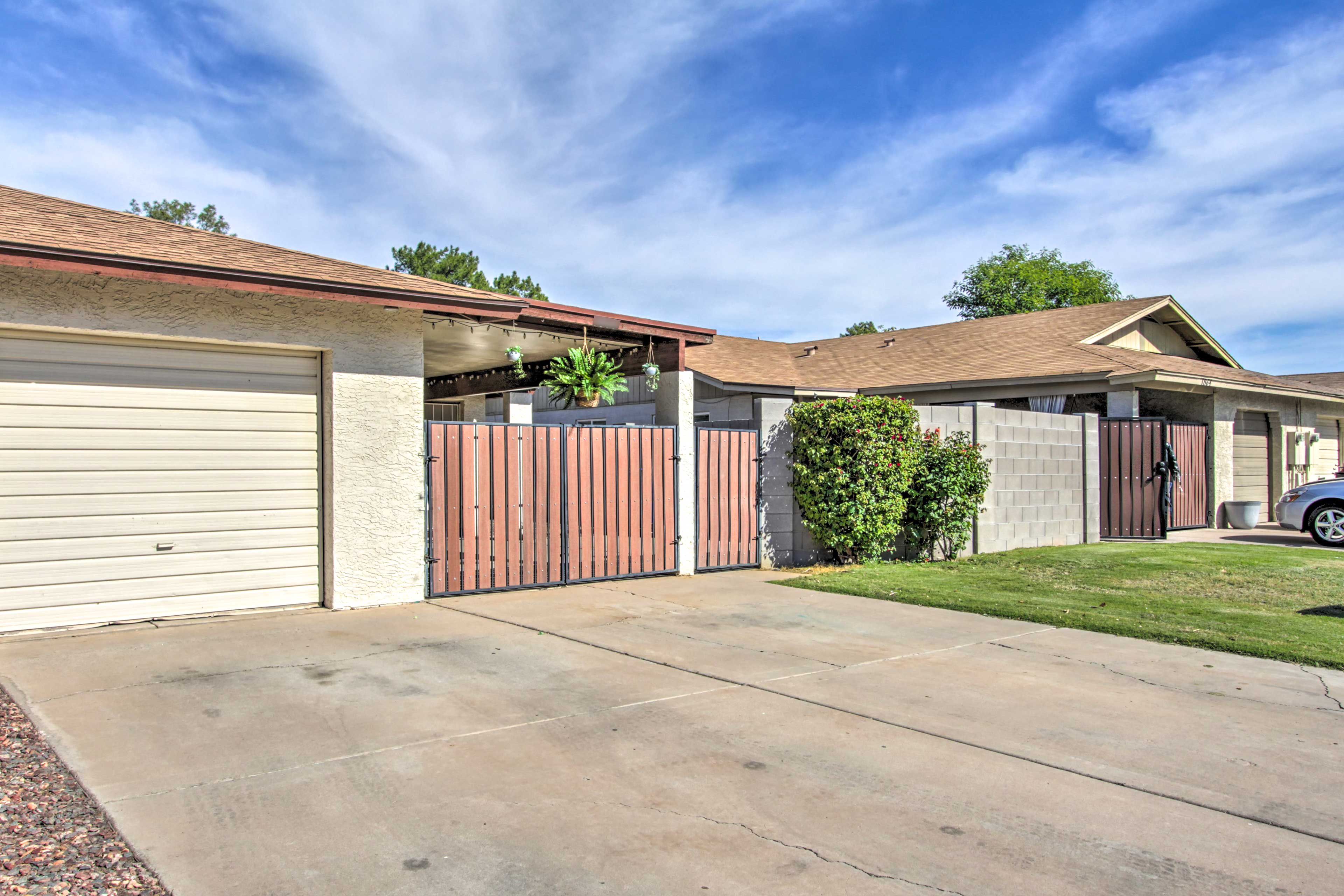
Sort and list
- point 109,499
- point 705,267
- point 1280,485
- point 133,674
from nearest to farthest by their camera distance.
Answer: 1. point 133,674
2. point 109,499
3. point 1280,485
4. point 705,267

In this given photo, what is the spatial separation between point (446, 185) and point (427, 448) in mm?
12863

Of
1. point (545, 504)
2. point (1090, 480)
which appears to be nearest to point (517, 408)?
point (545, 504)

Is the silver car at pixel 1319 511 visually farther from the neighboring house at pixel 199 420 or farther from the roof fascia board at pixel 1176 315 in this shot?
the neighboring house at pixel 199 420

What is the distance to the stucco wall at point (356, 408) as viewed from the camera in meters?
7.49

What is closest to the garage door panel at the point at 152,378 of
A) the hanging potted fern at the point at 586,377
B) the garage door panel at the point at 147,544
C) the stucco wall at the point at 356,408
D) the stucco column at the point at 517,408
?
the stucco wall at the point at 356,408

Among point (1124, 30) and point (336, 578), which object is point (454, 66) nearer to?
point (336, 578)

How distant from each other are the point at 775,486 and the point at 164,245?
7.60 m

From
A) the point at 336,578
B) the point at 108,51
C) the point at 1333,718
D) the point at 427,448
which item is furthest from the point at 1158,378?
the point at 108,51

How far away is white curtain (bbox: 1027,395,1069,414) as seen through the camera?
53.6 feet

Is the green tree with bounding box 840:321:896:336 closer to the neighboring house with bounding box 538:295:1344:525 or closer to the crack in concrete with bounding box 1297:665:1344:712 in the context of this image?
the neighboring house with bounding box 538:295:1344:525

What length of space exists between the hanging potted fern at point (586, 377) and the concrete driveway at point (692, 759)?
360 cm

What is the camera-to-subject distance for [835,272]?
97.1 feet

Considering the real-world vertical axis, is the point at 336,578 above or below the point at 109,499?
below

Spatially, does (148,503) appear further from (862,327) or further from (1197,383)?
(862,327)
